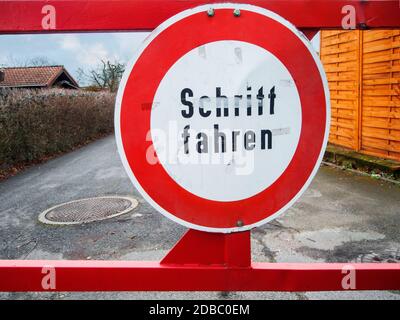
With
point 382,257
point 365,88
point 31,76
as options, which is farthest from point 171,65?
point 31,76

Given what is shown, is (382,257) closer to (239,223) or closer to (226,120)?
(239,223)

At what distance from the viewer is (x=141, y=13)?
1138 millimetres

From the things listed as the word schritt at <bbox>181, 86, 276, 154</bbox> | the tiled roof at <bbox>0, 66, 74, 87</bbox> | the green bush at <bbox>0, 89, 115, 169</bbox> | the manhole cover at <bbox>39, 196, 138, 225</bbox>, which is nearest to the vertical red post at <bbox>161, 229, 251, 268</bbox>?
the word schritt at <bbox>181, 86, 276, 154</bbox>

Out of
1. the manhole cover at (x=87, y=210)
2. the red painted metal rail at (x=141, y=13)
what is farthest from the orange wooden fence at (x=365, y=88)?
the red painted metal rail at (x=141, y=13)

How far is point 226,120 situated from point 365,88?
7296 millimetres

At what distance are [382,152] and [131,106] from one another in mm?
7076

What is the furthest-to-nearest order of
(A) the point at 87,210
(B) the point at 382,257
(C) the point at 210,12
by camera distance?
(A) the point at 87,210 < (B) the point at 382,257 < (C) the point at 210,12

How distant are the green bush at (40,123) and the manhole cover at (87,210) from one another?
379 cm

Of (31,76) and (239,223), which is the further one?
(31,76)

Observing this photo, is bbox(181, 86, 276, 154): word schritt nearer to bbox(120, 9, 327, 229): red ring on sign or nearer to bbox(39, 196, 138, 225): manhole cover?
bbox(120, 9, 327, 229): red ring on sign

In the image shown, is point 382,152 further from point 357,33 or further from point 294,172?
point 294,172

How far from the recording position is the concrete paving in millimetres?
3606

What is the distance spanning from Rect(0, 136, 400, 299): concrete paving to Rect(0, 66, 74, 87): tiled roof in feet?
75.5

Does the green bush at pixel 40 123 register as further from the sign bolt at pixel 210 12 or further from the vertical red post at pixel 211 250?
the sign bolt at pixel 210 12
